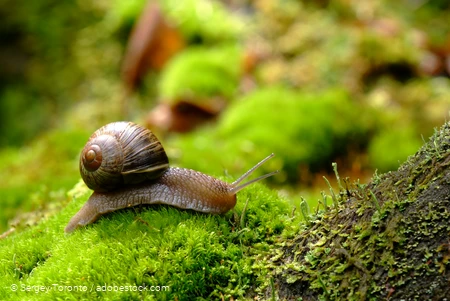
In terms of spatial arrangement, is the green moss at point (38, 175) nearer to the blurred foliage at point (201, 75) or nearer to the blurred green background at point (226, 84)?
the blurred green background at point (226, 84)

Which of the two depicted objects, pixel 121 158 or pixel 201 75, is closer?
pixel 121 158

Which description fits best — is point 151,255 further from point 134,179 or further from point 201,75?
point 201,75

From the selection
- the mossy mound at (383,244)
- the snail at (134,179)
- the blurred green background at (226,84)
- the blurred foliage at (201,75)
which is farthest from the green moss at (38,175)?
the mossy mound at (383,244)

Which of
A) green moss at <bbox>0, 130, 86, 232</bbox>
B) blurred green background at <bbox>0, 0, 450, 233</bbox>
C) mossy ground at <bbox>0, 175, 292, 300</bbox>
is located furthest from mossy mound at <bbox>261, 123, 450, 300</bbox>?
green moss at <bbox>0, 130, 86, 232</bbox>

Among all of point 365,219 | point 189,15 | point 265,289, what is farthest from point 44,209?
point 189,15

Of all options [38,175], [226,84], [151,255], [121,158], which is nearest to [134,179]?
[121,158]

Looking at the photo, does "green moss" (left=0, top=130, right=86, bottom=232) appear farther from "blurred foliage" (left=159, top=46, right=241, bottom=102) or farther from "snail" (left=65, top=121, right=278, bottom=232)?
"blurred foliage" (left=159, top=46, right=241, bottom=102)
